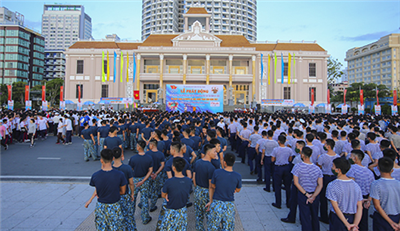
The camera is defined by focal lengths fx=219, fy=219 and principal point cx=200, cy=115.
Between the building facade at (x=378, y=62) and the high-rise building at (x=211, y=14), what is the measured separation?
49.8 m

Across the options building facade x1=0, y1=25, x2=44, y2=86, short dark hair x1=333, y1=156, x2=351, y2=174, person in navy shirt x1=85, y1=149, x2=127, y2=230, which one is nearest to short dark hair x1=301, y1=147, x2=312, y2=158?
short dark hair x1=333, y1=156, x2=351, y2=174

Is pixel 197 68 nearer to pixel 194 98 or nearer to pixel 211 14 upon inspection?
pixel 194 98

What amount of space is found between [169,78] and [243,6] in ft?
182

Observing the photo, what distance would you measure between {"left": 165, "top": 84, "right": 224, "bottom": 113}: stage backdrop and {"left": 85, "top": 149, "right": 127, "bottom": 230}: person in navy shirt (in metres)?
20.0

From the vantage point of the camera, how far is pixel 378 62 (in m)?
83.8

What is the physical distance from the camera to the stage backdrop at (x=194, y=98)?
930 inches

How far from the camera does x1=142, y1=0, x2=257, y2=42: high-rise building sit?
74000 mm

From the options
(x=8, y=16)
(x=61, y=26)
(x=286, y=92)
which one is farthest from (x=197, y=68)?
(x=61, y=26)

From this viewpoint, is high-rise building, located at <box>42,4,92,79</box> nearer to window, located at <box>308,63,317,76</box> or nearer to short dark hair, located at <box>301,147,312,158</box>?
window, located at <box>308,63,317,76</box>

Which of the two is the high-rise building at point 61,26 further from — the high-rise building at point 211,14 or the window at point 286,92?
the window at point 286,92

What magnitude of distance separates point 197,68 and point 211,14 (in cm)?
4205

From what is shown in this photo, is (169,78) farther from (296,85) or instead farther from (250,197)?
(250,197)

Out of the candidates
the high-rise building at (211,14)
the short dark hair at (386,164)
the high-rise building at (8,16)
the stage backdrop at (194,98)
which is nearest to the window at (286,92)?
the stage backdrop at (194,98)

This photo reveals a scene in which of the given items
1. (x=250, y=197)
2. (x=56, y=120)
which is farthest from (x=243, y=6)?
(x=250, y=197)
